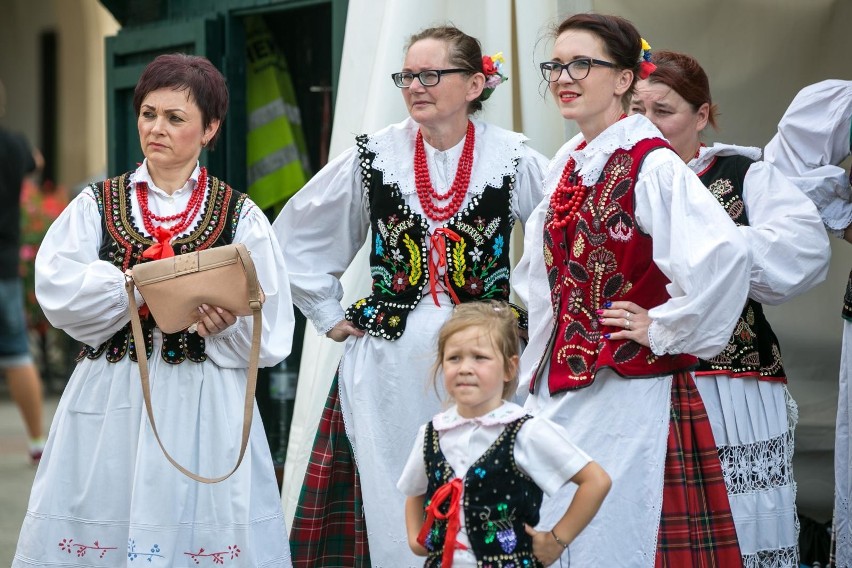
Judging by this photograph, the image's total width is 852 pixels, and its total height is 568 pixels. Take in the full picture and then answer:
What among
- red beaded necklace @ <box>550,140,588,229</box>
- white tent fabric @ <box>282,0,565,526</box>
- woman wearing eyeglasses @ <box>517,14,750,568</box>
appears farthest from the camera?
white tent fabric @ <box>282,0,565,526</box>

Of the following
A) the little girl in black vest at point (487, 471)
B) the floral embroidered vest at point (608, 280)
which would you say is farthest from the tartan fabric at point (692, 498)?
Answer: the little girl in black vest at point (487, 471)

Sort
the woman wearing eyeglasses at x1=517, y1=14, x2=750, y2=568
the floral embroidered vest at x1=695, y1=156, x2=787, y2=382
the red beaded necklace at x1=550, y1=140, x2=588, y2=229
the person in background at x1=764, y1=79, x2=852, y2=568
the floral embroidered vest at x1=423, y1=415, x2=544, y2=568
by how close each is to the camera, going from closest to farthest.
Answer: the floral embroidered vest at x1=423, y1=415, x2=544, y2=568
the woman wearing eyeglasses at x1=517, y1=14, x2=750, y2=568
the red beaded necklace at x1=550, y1=140, x2=588, y2=229
the floral embroidered vest at x1=695, y1=156, x2=787, y2=382
the person in background at x1=764, y1=79, x2=852, y2=568

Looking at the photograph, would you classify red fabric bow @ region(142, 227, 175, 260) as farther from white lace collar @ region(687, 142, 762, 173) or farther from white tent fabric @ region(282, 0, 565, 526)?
white lace collar @ region(687, 142, 762, 173)

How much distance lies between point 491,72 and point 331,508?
57.5 inches

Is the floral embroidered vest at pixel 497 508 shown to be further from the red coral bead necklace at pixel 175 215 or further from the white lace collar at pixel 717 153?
the white lace collar at pixel 717 153

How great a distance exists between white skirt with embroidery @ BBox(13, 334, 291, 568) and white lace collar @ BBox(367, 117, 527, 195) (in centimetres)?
87

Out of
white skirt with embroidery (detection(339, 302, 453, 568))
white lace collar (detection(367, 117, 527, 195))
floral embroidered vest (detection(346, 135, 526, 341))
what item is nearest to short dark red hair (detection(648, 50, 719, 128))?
white lace collar (detection(367, 117, 527, 195))

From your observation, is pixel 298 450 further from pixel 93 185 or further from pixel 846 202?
pixel 846 202

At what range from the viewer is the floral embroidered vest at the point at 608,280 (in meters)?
3.42

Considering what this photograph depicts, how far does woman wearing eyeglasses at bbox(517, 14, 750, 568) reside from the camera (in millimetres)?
3311

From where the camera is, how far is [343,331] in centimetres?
427

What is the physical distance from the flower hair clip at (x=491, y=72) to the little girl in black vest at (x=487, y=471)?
130 centimetres

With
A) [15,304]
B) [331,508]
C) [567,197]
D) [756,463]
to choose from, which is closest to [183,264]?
[567,197]

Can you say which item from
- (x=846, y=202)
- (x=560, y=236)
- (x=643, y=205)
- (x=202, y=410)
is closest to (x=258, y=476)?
(x=202, y=410)
